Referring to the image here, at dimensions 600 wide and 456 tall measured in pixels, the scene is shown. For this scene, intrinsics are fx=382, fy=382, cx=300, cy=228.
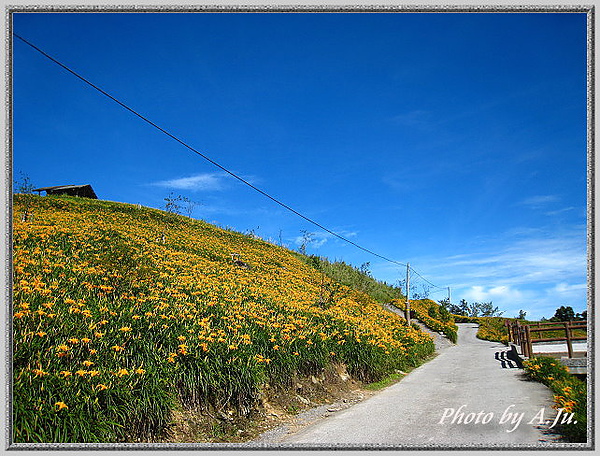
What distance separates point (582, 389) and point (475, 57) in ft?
10.8

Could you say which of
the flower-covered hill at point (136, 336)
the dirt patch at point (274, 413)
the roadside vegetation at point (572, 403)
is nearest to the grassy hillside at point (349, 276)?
the flower-covered hill at point (136, 336)

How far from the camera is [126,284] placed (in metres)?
5.77

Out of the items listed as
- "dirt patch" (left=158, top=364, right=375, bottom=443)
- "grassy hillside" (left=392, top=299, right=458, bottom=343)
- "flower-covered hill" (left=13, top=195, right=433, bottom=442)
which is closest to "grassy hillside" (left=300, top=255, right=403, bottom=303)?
"grassy hillside" (left=392, top=299, right=458, bottom=343)

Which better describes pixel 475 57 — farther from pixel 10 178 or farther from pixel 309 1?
pixel 10 178

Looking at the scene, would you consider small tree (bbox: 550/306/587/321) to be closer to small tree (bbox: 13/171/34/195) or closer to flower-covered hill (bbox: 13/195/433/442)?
flower-covered hill (bbox: 13/195/433/442)

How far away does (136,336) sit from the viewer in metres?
4.13

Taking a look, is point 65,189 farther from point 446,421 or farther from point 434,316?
point 434,316

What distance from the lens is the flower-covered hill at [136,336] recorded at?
3.12 meters

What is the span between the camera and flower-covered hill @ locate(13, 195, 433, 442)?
10.2 ft

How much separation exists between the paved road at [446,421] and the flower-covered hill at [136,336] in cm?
111

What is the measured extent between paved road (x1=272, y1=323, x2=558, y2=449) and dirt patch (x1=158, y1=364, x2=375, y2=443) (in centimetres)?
39

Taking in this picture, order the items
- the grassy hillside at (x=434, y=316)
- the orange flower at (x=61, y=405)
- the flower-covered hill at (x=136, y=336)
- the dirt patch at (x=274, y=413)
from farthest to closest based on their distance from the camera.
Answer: the grassy hillside at (x=434, y=316)
the dirt patch at (x=274, y=413)
the flower-covered hill at (x=136, y=336)
the orange flower at (x=61, y=405)

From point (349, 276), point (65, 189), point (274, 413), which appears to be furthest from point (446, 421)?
point (349, 276)

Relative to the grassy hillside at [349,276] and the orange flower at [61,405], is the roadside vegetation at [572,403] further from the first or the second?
the grassy hillside at [349,276]
